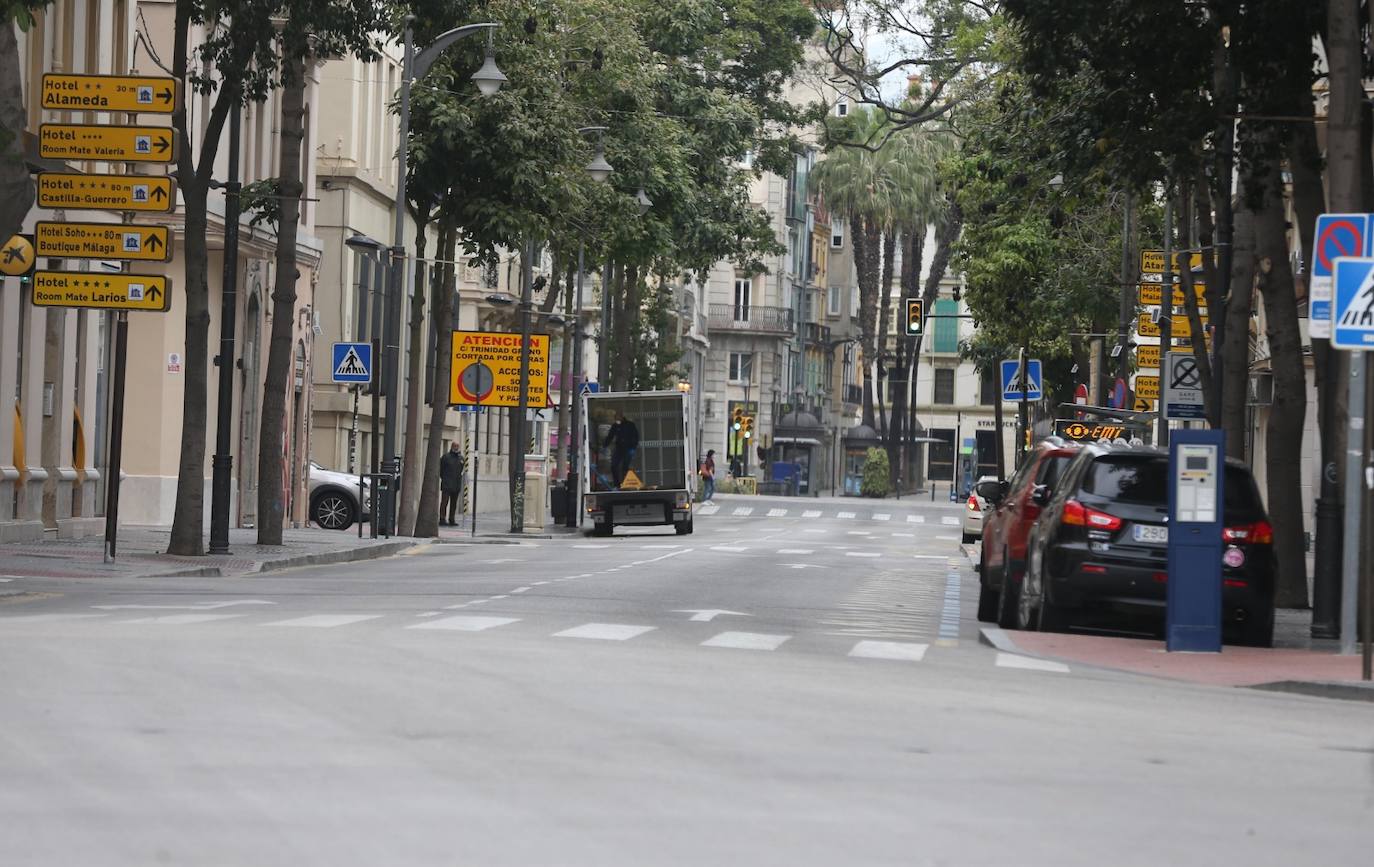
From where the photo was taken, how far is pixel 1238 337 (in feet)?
94.5

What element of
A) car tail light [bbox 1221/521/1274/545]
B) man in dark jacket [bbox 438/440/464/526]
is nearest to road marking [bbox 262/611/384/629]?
car tail light [bbox 1221/521/1274/545]

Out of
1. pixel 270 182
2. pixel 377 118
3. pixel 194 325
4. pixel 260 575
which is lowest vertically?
→ pixel 260 575

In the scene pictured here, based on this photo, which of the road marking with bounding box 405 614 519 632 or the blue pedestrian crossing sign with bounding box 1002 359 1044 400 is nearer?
the road marking with bounding box 405 614 519 632

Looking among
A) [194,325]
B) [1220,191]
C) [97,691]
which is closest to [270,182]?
[194,325]

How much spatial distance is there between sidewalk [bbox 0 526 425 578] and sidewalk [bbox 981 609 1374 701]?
32.0ft

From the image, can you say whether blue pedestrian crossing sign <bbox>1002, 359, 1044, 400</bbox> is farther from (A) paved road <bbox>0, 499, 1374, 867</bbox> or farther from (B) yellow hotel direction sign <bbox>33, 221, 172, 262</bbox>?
(A) paved road <bbox>0, 499, 1374, 867</bbox>

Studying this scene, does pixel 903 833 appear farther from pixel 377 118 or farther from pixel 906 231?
pixel 906 231

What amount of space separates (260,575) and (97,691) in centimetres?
1610

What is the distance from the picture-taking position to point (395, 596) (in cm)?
2255

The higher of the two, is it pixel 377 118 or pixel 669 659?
pixel 377 118

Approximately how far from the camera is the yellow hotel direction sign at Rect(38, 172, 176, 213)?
26859mm

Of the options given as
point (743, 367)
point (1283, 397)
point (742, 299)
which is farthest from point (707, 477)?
point (1283, 397)

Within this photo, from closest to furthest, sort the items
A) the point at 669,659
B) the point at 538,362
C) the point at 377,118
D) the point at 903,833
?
1. the point at 903,833
2. the point at 669,659
3. the point at 538,362
4. the point at 377,118

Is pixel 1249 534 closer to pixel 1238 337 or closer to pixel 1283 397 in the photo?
pixel 1283 397
